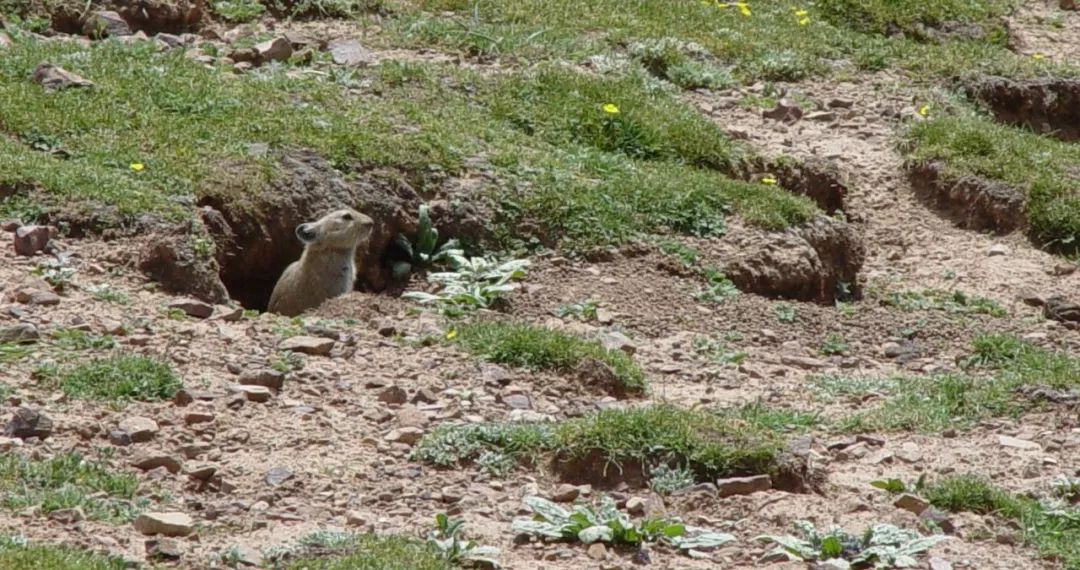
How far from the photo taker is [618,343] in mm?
8727

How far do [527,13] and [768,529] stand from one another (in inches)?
289

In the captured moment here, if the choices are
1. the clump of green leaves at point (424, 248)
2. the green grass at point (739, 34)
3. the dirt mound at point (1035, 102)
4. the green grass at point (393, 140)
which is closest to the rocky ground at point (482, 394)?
the green grass at point (393, 140)

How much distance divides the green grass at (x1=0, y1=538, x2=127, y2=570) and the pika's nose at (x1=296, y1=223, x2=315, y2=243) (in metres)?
3.90

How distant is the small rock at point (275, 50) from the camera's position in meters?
11.7

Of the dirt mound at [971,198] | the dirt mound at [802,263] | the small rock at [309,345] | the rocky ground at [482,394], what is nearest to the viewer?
the rocky ground at [482,394]

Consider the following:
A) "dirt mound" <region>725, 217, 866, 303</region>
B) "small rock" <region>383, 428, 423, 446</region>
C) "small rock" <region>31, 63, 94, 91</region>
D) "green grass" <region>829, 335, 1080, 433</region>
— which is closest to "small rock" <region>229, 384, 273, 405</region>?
"small rock" <region>383, 428, 423, 446</region>

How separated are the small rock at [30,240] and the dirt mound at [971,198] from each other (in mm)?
5862

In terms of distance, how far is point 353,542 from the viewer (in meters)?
5.87

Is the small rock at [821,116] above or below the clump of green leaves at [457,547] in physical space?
below

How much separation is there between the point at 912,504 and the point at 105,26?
7137mm

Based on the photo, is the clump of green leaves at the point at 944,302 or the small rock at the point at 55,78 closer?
the clump of green leaves at the point at 944,302

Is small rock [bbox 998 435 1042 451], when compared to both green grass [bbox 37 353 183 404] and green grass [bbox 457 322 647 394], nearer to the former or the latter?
green grass [bbox 457 322 647 394]

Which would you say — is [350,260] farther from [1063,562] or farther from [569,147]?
[1063,562]

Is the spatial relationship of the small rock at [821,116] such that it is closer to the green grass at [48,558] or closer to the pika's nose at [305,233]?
the pika's nose at [305,233]
